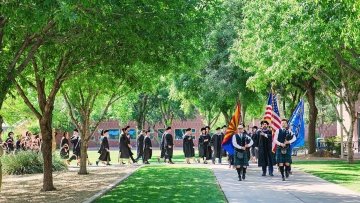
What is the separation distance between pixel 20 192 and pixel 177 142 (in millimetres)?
65311

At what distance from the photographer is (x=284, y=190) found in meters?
14.9

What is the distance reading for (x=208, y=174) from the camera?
21.0 metres

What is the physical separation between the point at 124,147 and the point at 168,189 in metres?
14.7

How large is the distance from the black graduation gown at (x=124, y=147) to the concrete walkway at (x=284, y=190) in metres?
11.3

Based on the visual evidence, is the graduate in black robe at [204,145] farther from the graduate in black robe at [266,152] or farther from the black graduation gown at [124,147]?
the graduate in black robe at [266,152]

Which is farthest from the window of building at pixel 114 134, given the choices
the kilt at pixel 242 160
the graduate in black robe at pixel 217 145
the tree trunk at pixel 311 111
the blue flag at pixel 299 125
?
the kilt at pixel 242 160

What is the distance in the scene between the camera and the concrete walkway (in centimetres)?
1290

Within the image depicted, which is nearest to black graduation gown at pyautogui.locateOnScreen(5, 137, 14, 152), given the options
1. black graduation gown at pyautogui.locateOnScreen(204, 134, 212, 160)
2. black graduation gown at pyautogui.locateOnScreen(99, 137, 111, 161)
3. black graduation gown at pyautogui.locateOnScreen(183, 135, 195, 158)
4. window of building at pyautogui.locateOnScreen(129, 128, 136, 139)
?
black graduation gown at pyautogui.locateOnScreen(99, 137, 111, 161)

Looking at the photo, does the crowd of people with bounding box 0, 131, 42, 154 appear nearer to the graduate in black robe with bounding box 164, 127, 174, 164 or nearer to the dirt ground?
the graduate in black robe with bounding box 164, 127, 174, 164

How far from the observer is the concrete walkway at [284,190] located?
42.3 feet

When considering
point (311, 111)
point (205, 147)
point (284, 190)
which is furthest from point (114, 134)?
point (284, 190)

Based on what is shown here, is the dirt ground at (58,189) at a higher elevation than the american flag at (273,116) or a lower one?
lower

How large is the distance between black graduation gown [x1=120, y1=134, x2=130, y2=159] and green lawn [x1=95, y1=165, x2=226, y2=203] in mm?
9049

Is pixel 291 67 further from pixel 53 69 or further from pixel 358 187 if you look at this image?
pixel 53 69
